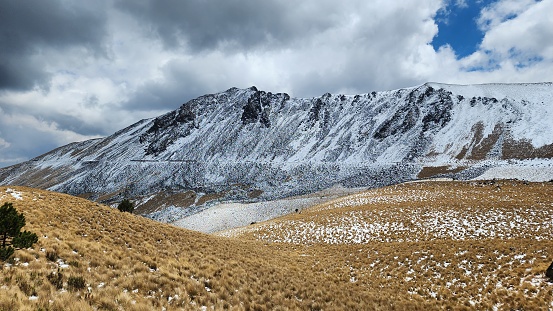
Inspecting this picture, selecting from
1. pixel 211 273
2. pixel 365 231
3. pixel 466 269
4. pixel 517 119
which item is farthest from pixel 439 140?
pixel 211 273

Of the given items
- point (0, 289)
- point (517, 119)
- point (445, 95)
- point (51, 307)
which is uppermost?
point (445, 95)

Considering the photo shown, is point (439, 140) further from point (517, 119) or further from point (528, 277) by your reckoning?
point (528, 277)

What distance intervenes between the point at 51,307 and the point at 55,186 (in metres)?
182

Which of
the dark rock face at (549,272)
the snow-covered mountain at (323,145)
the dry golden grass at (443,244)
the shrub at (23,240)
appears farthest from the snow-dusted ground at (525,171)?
the shrub at (23,240)

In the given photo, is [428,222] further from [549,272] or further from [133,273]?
[133,273]

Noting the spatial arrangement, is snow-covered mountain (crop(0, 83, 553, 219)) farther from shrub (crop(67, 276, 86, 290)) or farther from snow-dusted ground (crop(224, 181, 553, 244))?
shrub (crop(67, 276, 86, 290))

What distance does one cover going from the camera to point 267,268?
17.2 metres

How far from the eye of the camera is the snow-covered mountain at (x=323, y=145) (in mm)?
90812

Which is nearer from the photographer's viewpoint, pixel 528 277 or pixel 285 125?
pixel 528 277

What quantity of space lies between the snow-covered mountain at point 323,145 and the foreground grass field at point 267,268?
54.1 metres

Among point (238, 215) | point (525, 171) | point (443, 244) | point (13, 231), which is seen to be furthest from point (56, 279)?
point (525, 171)

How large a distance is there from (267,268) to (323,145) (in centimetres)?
11294

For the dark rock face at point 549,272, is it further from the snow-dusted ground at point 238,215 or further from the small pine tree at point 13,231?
the snow-dusted ground at point 238,215

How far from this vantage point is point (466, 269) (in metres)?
16.5
